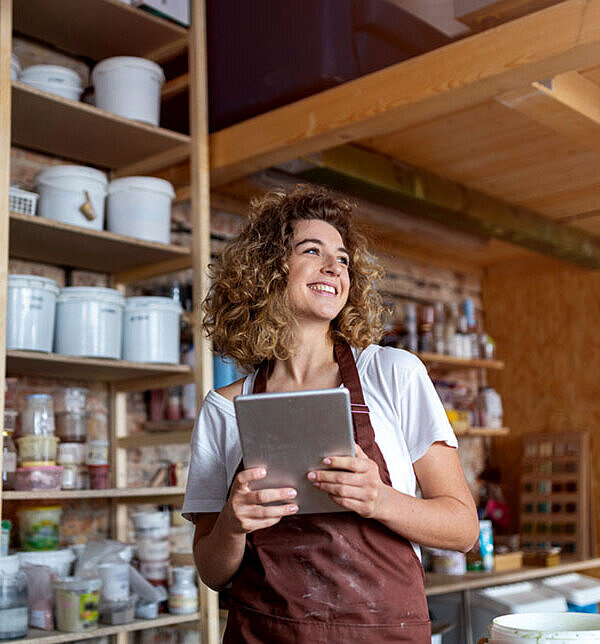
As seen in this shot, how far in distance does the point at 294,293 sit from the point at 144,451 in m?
2.23

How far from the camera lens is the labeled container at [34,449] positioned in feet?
9.33

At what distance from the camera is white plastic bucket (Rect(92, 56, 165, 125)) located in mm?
3229

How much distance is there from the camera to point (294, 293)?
1.65m

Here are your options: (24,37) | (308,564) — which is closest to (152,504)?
(24,37)

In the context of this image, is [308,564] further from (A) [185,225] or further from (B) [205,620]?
(A) [185,225]

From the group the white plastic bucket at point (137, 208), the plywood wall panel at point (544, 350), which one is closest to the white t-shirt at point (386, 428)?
the white plastic bucket at point (137, 208)

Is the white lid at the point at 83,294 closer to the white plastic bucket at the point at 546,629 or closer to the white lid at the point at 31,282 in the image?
the white lid at the point at 31,282

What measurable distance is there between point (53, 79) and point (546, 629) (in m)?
2.52

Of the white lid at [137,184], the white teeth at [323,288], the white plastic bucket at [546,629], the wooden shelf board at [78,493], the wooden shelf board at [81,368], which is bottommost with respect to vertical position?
the white plastic bucket at [546,629]

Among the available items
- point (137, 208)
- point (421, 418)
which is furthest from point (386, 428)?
point (137, 208)

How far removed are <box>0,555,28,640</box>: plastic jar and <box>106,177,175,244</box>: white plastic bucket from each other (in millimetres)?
1233

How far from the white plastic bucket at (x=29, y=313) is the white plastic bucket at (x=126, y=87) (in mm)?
757

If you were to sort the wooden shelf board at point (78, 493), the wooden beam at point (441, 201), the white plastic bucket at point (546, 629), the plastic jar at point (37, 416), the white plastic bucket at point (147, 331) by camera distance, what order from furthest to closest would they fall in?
the wooden beam at point (441, 201)
the white plastic bucket at point (147, 331)
the plastic jar at point (37, 416)
the wooden shelf board at point (78, 493)
the white plastic bucket at point (546, 629)

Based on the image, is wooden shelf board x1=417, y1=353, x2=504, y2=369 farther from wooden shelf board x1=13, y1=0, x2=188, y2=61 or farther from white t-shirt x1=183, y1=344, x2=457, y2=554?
white t-shirt x1=183, y1=344, x2=457, y2=554
